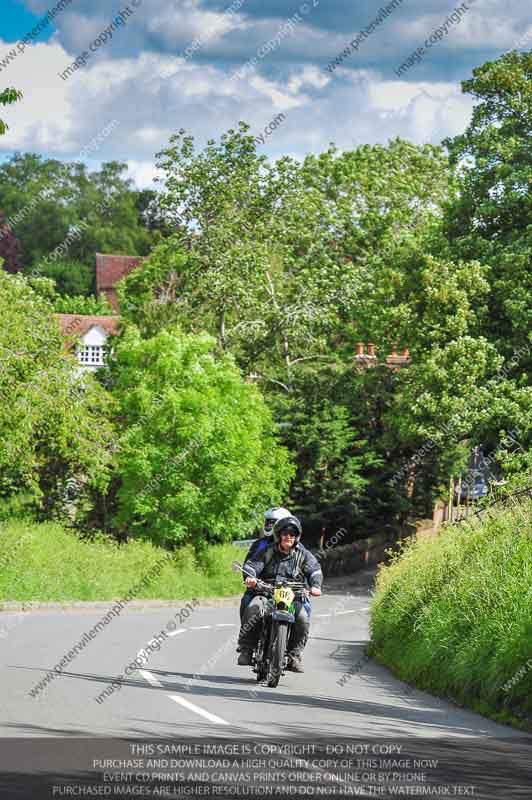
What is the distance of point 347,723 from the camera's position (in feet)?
38.8

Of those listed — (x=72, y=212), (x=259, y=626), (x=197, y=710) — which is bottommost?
(x=197, y=710)

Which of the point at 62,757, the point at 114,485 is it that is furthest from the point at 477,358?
the point at 62,757

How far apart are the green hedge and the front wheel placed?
1.87 meters

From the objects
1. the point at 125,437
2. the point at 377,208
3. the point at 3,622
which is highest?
the point at 377,208

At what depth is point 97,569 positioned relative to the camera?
3597cm

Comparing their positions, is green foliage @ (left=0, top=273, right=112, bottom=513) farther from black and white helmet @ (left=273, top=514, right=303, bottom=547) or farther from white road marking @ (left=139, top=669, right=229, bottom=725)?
black and white helmet @ (left=273, top=514, right=303, bottom=547)

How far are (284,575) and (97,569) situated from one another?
21.3m

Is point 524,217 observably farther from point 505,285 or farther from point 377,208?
point 377,208

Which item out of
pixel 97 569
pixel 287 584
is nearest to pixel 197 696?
pixel 287 584

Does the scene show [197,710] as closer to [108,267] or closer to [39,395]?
[39,395]

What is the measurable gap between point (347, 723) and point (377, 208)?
50.0 meters

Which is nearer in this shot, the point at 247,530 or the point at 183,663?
the point at 183,663

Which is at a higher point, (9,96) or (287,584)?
(9,96)

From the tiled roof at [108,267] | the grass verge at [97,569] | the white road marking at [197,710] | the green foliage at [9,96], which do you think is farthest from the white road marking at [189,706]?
the tiled roof at [108,267]
